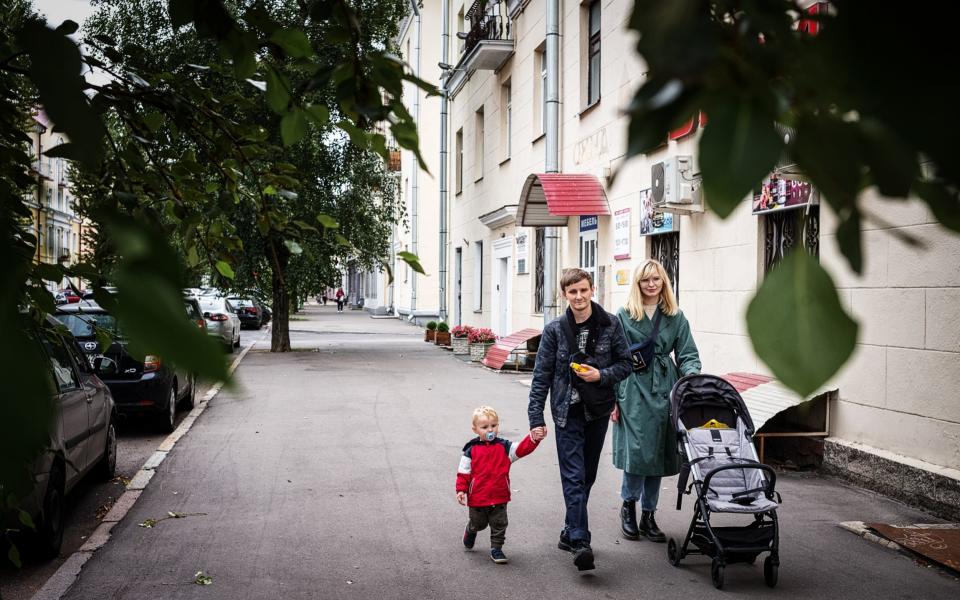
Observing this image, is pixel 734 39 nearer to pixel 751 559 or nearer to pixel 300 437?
pixel 751 559

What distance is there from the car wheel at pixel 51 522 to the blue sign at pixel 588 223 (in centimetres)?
1003

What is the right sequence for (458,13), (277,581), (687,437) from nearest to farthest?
(277,581)
(687,437)
(458,13)

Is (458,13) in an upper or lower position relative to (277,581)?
upper

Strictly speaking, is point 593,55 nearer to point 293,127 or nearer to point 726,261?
point 726,261

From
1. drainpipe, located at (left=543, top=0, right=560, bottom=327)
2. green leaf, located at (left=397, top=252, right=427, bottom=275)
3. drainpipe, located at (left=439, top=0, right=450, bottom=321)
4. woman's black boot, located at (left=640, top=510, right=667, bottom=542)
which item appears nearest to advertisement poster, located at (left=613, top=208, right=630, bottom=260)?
drainpipe, located at (left=543, top=0, right=560, bottom=327)

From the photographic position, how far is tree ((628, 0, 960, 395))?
0.46 meters

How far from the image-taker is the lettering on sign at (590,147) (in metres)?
13.5

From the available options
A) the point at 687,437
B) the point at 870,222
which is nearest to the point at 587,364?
the point at 687,437

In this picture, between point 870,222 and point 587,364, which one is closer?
point 870,222

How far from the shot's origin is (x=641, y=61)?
48 centimetres

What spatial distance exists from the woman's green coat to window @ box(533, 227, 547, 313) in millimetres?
11475

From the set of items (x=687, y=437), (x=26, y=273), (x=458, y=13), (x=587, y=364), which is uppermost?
(x=458, y=13)

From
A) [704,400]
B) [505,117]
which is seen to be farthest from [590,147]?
[704,400]

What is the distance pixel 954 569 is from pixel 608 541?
2.07 m
